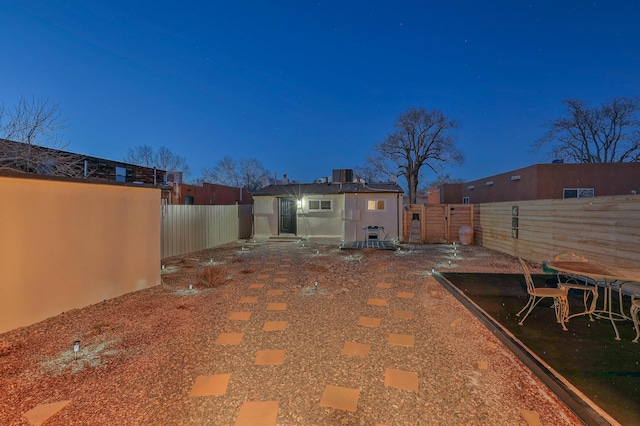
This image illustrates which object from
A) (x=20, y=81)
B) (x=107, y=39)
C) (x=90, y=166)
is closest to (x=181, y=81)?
(x=107, y=39)

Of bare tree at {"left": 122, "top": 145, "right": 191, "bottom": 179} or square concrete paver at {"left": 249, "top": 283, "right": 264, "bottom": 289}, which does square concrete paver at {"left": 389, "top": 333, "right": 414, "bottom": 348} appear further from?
bare tree at {"left": 122, "top": 145, "right": 191, "bottom": 179}

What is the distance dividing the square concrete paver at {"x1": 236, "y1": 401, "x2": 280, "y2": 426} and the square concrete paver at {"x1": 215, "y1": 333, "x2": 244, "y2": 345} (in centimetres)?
126

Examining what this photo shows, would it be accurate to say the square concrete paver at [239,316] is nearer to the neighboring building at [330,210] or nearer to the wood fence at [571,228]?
the wood fence at [571,228]

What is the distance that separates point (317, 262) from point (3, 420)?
23.7ft

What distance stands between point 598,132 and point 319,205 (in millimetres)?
28782

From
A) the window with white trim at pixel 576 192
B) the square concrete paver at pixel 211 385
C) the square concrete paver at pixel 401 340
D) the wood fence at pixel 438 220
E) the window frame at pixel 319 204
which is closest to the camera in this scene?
the square concrete paver at pixel 211 385

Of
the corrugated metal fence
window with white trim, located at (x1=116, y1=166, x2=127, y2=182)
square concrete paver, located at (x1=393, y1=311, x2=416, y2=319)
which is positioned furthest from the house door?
window with white trim, located at (x1=116, y1=166, x2=127, y2=182)

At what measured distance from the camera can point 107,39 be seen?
795 inches

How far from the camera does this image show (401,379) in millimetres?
2826

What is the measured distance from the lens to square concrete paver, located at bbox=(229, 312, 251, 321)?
14.5ft

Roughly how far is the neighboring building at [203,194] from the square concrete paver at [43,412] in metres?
14.0

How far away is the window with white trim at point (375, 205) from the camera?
13992mm

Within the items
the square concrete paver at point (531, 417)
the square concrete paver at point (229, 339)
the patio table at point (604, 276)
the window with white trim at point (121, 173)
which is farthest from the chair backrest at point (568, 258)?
the window with white trim at point (121, 173)

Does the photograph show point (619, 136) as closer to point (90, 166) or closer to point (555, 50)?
point (555, 50)
